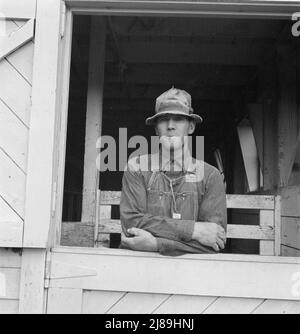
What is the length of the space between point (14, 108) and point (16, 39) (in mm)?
330

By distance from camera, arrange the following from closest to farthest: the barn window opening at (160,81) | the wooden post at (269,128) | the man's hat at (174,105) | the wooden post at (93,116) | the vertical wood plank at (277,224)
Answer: the man's hat at (174,105) < the vertical wood plank at (277,224) < the wooden post at (93,116) < the barn window opening at (160,81) < the wooden post at (269,128)

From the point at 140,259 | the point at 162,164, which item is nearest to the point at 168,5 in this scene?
the point at 162,164

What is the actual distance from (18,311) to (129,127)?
6.15 metres

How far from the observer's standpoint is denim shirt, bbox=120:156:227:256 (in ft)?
6.90

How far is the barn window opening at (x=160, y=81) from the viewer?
11.9 ft

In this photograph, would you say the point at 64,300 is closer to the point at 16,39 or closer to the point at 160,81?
the point at 16,39

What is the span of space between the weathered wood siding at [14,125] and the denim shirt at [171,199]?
53 centimetres

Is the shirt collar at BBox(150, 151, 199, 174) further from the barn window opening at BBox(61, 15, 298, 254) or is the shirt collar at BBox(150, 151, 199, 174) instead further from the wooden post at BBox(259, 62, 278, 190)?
the wooden post at BBox(259, 62, 278, 190)

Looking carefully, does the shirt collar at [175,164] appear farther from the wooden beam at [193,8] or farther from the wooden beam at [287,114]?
the wooden beam at [287,114]

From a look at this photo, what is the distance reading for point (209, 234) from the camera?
6.93 ft

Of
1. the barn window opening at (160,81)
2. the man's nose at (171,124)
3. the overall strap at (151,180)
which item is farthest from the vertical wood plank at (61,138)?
the barn window opening at (160,81)

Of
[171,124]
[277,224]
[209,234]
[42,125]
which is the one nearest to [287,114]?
[277,224]
